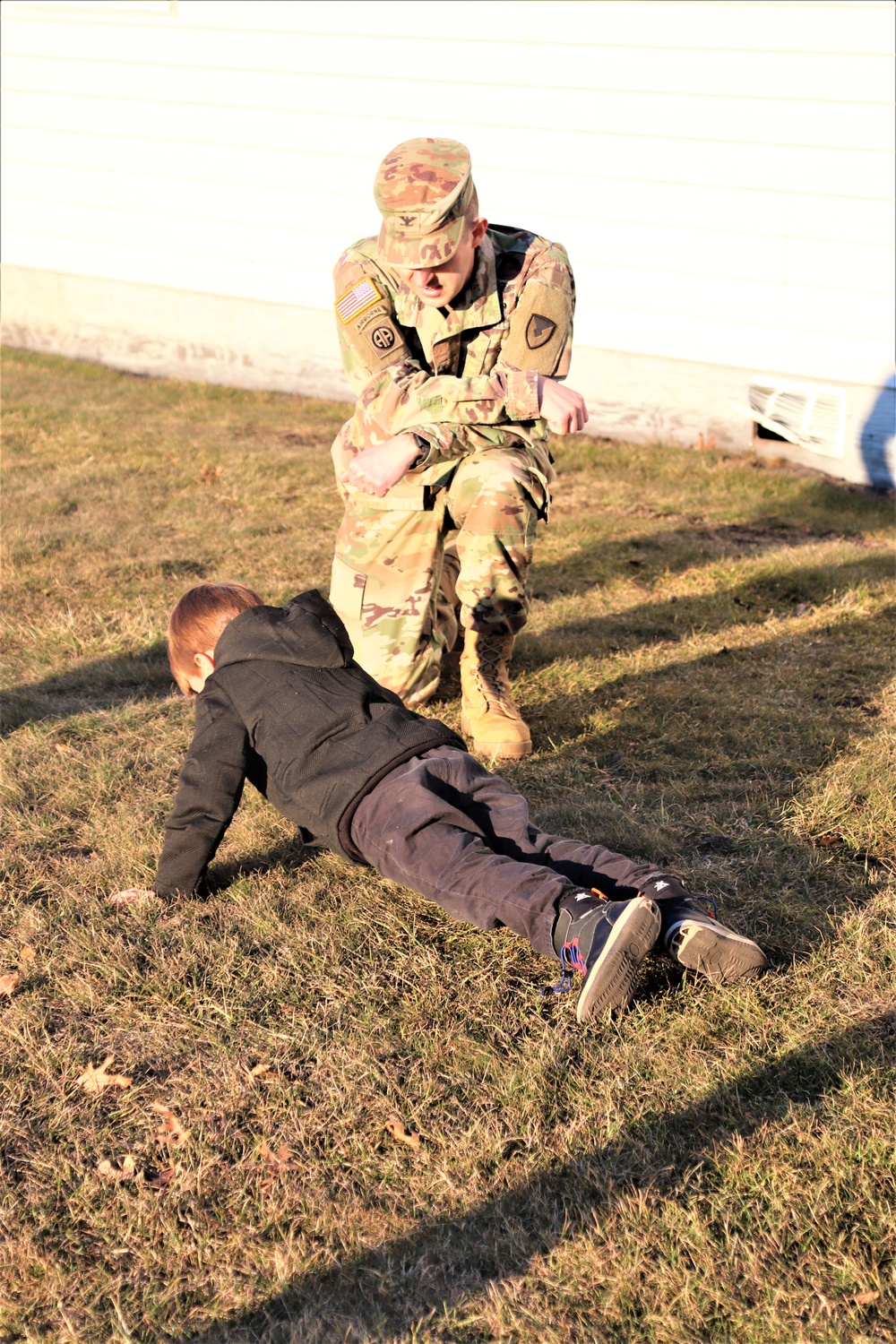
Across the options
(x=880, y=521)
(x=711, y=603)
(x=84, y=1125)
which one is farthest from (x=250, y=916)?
(x=880, y=521)

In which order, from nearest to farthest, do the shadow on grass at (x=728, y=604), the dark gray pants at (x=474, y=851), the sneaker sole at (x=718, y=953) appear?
the sneaker sole at (x=718, y=953)
the dark gray pants at (x=474, y=851)
the shadow on grass at (x=728, y=604)

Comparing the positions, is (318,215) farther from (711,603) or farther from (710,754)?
(710,754)

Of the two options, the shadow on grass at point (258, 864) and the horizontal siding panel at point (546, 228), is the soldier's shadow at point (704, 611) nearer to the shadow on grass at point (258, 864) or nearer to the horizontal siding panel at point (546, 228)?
the shadow on grass at point (258, 864)

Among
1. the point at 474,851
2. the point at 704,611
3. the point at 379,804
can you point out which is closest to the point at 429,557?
the point at 704,611

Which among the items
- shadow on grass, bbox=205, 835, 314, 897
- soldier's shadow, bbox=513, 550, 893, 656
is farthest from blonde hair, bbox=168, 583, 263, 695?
soldier's shadow, bbox=513, 550, 893, 656

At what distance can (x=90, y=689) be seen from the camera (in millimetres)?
4754

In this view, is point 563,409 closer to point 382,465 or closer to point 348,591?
point 382,465

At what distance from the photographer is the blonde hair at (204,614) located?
3.27 metres

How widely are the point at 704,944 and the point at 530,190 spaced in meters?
6.77

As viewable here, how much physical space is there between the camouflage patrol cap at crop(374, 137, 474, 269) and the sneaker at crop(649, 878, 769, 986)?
219 cm

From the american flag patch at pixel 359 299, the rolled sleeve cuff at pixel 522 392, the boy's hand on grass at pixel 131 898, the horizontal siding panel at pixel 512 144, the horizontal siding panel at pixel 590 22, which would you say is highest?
the horizontal siding panel at pixel 590 22

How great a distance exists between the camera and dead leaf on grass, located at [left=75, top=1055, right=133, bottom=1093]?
8.43ft

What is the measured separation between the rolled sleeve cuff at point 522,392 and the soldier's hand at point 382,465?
375mm

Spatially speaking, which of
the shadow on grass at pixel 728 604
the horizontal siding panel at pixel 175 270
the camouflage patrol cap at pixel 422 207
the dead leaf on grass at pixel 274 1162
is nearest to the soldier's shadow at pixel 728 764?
the shadow on grass at pixel 728 604
